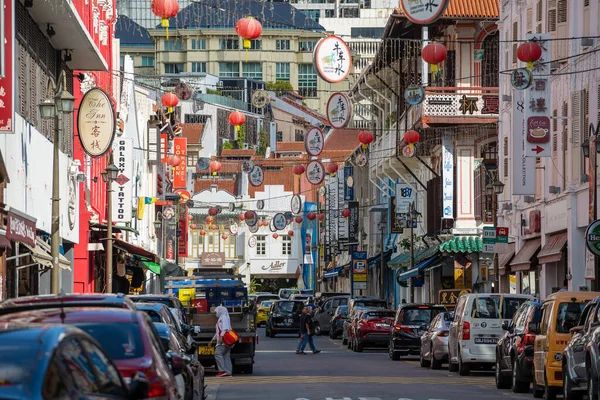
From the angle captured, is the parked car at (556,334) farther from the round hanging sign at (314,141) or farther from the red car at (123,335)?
the round hanging sign at (314,141)

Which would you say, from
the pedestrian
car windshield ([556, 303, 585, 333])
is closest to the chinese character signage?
the pedestrian

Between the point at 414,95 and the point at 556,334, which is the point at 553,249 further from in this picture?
the point at 556,334

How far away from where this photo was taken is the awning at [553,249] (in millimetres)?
40950

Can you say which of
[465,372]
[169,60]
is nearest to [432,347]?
[465,372]

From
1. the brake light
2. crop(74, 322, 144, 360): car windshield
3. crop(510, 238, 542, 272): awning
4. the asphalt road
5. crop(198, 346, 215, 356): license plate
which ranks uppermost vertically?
crop(510, 238, 542, 272): awning

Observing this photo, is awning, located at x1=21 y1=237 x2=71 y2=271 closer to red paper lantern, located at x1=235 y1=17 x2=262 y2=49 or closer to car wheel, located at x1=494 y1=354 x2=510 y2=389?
red paper lantern, located at x1=235 y1=17 x2=262 y2=49

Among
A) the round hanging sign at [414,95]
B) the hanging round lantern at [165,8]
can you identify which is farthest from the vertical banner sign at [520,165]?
the hanging round lantern at [165,8]

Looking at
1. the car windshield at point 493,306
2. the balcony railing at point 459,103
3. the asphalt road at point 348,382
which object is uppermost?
the balcony railing at point 459,103

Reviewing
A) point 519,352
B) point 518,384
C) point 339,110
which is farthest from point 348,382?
point 339,110

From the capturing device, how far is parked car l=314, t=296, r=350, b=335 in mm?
65500

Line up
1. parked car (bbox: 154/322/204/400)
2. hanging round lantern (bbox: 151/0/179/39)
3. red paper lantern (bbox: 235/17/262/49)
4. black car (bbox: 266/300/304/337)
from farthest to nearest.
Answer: black car (bbox: 266/300/304/337) → red paper lantern (bbox: 235/17/262/49) → hanging round lantern (bbox: 151/0/179/39) → parked car (bbox: 154/322/204/400)

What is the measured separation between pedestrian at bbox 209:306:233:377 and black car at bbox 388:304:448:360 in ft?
31.1

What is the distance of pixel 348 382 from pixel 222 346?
13.8 ft

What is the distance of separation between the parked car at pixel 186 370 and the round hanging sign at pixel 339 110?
25.5 m
